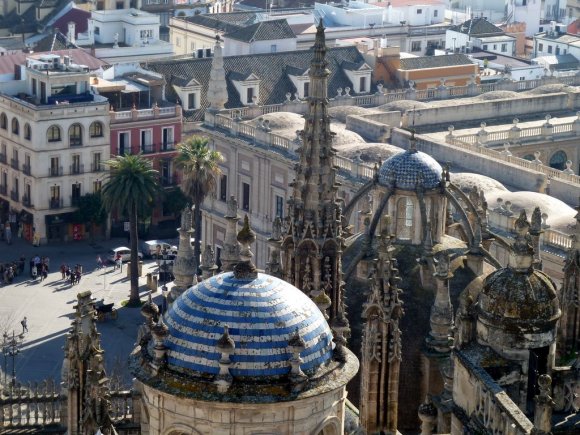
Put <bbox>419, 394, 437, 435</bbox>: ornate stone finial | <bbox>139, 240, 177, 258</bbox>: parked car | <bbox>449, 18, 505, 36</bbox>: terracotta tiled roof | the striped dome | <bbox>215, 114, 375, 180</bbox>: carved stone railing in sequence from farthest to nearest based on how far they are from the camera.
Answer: <bbox>449, 18, 505, 36</bbox>: terracotta tiled roof
<bbox>139, 240, 177, 258</bbox>: parked car
<bbox>215, 114, 375, 180</bbox>: carved stone railing
<bbox>419, 394, 437, 435</bbox>: ornate stone finial
the striped dome

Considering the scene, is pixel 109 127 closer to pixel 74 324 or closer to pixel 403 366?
pixel 403 366

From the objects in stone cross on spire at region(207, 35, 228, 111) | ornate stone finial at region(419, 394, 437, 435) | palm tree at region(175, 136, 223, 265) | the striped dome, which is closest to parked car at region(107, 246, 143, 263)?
palm tree at region(175, 136, 223, 265)

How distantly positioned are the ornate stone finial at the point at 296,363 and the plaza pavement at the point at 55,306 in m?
60.7

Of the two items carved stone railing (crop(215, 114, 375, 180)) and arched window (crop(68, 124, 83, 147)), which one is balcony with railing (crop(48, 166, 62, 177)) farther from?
carved stone railing (crop(215, 114, 375, 180))

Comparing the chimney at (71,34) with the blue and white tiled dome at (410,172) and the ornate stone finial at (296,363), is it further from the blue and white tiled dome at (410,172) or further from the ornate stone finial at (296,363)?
the ornate stone finial at (296,363)

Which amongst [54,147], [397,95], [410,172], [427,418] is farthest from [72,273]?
[427,418]

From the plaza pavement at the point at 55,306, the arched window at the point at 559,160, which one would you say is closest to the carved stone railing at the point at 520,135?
the arched window at the point at 559,160

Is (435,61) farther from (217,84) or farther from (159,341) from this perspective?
(159,341)

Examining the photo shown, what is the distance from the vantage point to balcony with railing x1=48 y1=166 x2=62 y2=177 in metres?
126

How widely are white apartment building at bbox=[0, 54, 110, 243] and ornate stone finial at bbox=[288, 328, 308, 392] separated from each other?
10255 centimetres

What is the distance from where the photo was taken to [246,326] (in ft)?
78.3

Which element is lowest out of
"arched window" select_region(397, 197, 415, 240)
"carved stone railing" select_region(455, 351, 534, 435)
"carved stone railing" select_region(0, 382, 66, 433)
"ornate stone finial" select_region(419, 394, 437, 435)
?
"carved stone railing" select_region(0, 382, 66, 433)

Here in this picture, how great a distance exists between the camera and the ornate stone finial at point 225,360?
2334 centimetres

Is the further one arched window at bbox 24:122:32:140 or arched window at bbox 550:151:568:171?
arched window at bbox 24:122:32:140
